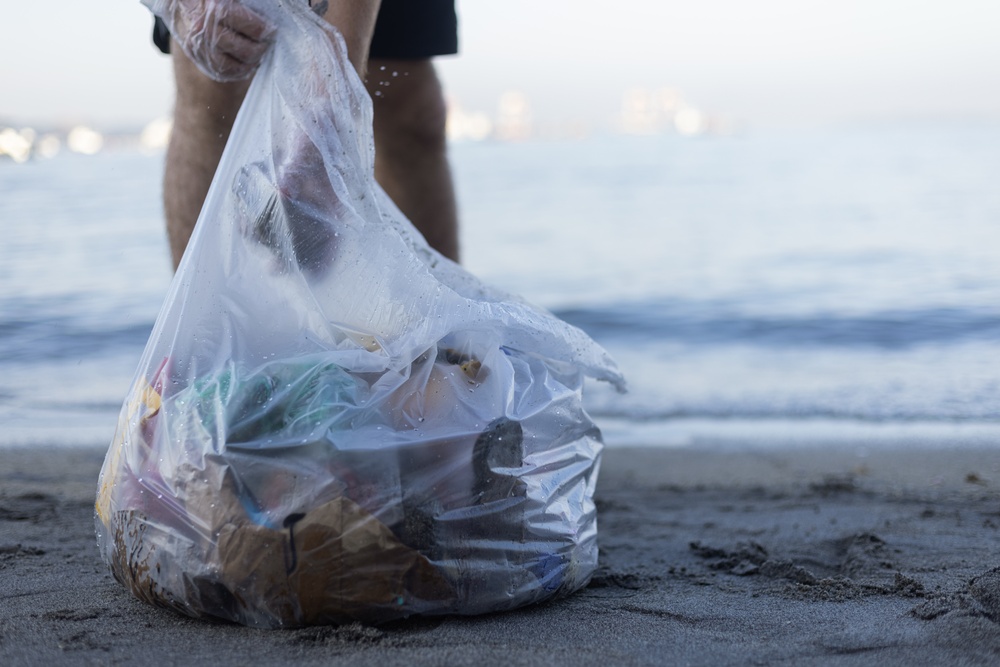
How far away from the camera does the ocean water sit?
2.77m

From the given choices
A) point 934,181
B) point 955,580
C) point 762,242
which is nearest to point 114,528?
point 955,580

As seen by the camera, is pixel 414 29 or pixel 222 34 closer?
pixel 222 34

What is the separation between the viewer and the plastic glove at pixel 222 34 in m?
1.25

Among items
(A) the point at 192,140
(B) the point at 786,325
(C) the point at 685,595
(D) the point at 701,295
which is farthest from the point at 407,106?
(D) the point at 701,295

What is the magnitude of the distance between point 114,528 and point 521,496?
1.65 ft

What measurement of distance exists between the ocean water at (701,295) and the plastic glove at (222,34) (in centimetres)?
144

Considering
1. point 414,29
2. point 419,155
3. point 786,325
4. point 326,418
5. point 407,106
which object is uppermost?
point 414,29

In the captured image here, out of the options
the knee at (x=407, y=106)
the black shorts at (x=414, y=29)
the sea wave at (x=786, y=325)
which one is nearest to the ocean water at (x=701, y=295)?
the sea wave at (x=786, y=325)

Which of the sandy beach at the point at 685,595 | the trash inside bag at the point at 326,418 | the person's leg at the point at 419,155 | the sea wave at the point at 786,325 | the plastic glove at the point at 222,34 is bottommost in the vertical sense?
the sea wave at the point at 786,325

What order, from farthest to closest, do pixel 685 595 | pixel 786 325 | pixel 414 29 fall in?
pixel 786 325 < pixel 414 29 < pixel 685 595

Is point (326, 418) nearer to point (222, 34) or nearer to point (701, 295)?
point (222, 34)

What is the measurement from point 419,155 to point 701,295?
3.17m

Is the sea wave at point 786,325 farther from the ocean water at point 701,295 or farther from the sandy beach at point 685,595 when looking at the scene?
the sandy beach at point 685,595

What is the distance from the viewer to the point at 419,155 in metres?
2.04
